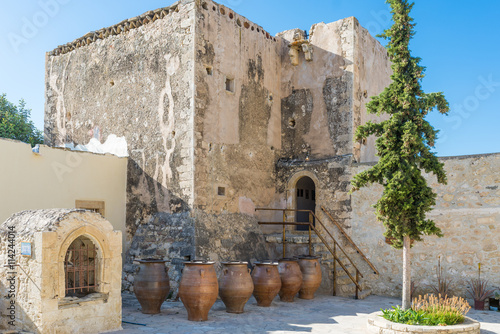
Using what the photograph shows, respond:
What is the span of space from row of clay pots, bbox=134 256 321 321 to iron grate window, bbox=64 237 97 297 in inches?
36.3

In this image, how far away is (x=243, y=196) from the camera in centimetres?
1188

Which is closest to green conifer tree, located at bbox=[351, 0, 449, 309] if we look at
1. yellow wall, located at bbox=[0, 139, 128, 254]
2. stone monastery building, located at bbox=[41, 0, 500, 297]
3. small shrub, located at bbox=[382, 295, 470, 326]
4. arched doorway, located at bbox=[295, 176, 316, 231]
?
small shrub, located at bbox=[382, 295, 470, 326]

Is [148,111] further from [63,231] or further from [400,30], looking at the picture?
[400,30]

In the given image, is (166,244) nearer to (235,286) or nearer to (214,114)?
(235,286)

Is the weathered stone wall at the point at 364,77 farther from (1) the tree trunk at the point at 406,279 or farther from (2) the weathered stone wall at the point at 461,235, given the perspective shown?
(1) the tree trunk at the point at 406,279

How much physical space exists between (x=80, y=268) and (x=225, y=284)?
8.37 feet

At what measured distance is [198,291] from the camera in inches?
324

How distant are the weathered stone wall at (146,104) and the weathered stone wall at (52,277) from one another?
3.06m

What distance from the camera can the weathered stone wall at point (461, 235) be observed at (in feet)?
32.6

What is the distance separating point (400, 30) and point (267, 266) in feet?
16.1

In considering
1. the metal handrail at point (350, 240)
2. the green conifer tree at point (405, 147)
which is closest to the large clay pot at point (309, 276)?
the metal handrail at point (350, 240)

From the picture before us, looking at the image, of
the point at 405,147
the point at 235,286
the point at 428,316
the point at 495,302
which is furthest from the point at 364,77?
the point at 428,316

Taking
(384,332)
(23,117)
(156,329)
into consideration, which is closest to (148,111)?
(156,329)

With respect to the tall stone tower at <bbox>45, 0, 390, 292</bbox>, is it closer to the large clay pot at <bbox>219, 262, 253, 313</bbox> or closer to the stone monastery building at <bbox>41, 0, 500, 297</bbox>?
the stone monastery building at <bbox>41, 0, 500, 297</bbox>
